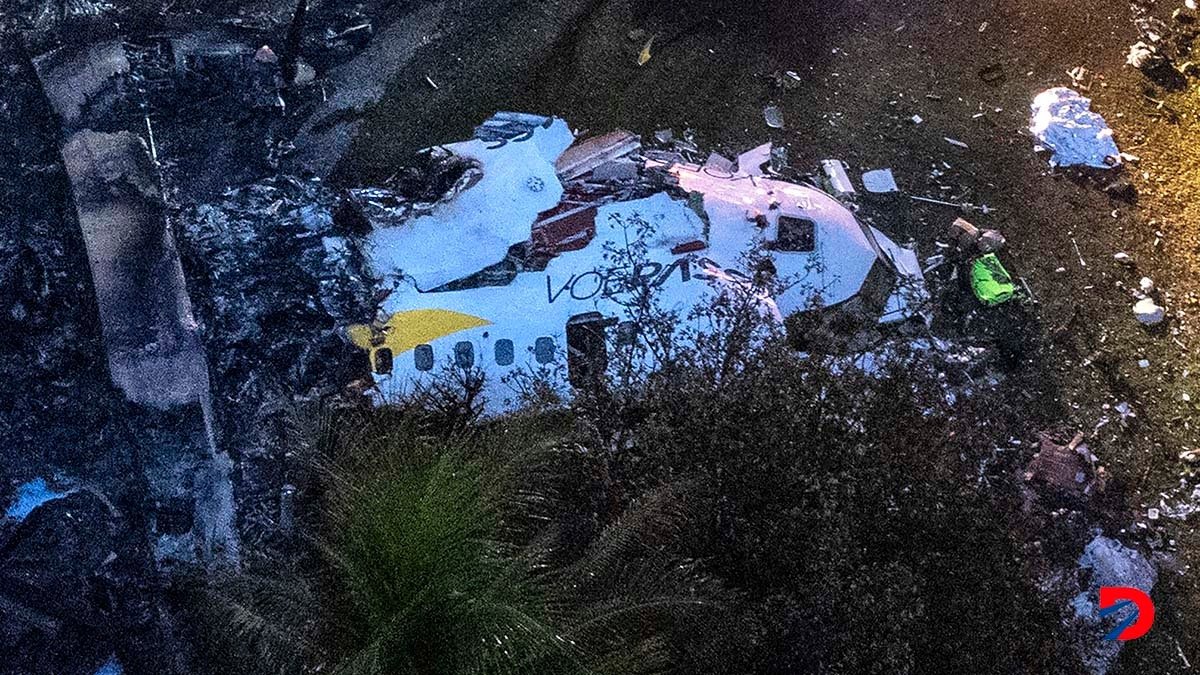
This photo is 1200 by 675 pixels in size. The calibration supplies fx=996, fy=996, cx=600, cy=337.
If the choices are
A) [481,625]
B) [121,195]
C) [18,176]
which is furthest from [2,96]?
[481,625]

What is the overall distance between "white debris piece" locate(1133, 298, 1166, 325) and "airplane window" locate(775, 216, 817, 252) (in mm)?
1824

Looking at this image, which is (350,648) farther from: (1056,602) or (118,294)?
(1056,602)

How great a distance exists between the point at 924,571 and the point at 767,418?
0.91 m

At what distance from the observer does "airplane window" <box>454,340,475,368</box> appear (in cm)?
488

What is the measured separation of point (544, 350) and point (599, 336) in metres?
0.28

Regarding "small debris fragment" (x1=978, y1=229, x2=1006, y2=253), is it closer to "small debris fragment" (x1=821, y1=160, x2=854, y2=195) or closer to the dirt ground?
the dirt ground

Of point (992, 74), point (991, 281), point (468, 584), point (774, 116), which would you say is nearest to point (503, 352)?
point (468, 584)

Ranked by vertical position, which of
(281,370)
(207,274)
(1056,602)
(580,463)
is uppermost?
(207,274)

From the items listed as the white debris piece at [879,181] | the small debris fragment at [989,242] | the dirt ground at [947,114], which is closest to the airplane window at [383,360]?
the dirt ground at [947,114]

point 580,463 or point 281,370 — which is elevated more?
point 281,370

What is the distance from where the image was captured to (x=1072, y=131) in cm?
603

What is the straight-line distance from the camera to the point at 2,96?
5.71 meters

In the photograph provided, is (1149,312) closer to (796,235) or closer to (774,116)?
(796,235)

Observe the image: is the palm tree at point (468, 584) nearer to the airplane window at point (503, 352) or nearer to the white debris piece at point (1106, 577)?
the airplane window at point (503, 352)
